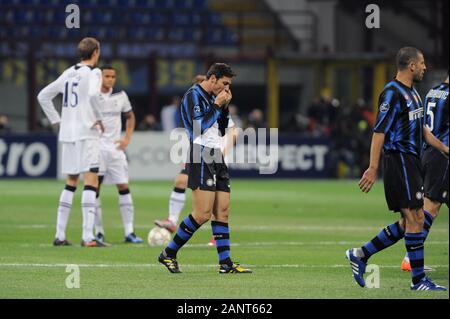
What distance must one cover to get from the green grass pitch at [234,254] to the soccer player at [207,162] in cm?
29

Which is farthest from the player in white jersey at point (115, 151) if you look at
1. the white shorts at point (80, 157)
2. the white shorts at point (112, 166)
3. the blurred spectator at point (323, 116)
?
the blurred spectator at point (323, 116)

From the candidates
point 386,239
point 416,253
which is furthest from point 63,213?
point 416,253

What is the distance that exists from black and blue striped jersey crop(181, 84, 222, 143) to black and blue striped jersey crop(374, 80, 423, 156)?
1.80m

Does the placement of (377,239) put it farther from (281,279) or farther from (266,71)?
(266,71)

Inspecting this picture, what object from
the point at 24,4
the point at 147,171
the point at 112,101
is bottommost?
the point at 147,171

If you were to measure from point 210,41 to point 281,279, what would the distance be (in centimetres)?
2637

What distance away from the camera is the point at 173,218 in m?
15.6

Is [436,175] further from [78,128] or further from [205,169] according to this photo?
[78,128]

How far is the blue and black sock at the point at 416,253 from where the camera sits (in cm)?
1021

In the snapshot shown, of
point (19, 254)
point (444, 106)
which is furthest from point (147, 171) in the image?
point (444, 106)

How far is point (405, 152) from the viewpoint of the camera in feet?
33.7

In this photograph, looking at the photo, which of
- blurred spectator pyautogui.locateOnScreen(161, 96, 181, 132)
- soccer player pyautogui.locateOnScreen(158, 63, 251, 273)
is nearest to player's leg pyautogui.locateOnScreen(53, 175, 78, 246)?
soccer player pyautogui.locateOnScreen(158, 63, 251, 273)

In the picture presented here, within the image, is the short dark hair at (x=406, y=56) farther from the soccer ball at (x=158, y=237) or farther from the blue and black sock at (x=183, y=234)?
the soccer ball at (x=158, y=237)

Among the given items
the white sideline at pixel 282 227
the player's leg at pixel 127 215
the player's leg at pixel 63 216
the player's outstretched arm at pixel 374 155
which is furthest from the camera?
the white sideline at pixel 282 227
